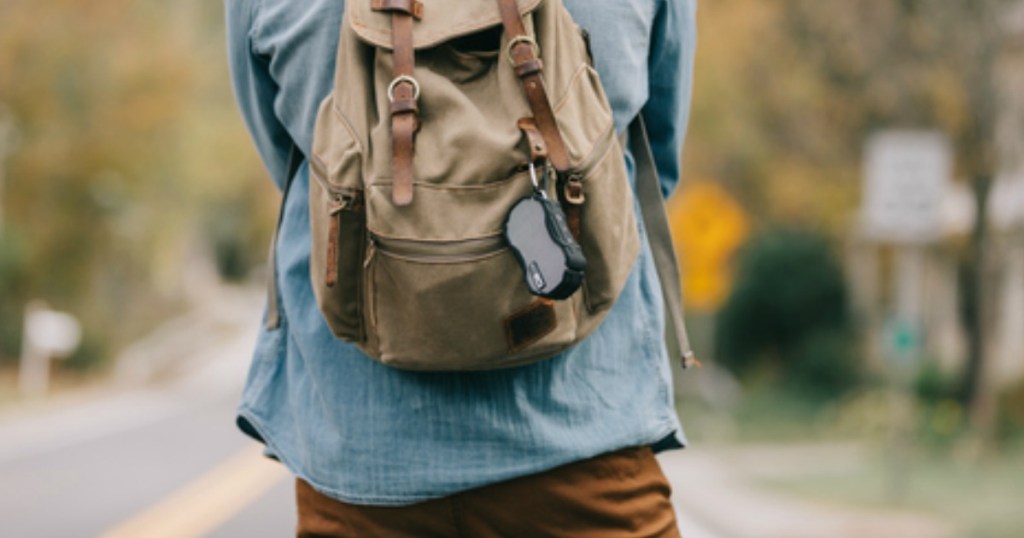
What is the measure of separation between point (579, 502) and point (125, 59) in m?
27.9

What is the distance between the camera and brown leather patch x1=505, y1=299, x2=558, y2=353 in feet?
5.62

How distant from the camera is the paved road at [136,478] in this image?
31.0 feet

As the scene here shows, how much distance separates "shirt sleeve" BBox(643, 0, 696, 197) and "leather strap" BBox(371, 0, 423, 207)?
0.46 meters

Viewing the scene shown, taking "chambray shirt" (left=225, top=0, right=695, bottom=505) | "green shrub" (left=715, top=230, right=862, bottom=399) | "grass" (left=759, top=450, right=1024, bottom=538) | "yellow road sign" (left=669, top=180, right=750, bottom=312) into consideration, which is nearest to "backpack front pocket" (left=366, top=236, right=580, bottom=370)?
"chambray shirt" (left=225, top=0, right=695, bottom=505)

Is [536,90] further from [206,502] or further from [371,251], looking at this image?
[206,502]

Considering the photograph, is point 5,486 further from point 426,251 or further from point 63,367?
point 63,367

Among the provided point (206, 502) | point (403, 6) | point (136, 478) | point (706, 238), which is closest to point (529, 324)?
point (403, 6)

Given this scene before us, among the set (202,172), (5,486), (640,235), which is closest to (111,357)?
(202,172)

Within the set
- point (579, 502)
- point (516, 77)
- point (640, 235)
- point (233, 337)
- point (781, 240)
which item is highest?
point (516, 77)

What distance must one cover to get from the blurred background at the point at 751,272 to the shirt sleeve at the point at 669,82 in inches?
281

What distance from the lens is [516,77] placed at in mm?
1729

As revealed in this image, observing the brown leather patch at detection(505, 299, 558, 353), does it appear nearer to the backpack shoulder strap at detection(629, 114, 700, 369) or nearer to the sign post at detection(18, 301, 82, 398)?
the backpack shoulder strap at detection(629, 114, 700, 369)

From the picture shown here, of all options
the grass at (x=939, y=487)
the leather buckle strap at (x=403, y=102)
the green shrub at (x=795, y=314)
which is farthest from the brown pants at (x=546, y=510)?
the green shrub at (x=795, y=314)

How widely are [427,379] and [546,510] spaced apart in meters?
0.23
